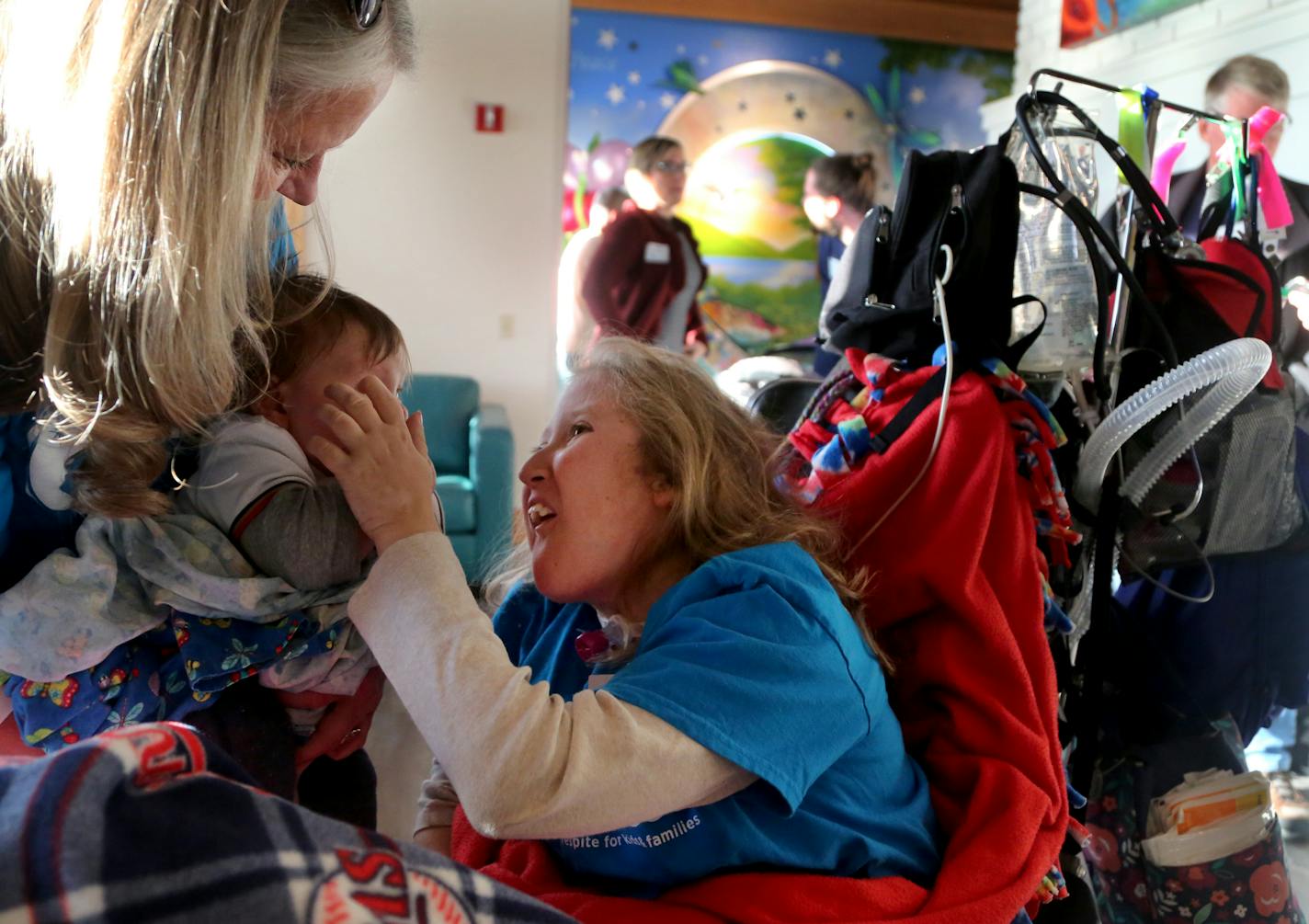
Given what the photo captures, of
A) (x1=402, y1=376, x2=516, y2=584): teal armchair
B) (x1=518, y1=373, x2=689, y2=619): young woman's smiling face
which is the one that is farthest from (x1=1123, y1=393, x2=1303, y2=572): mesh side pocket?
(x1=402, y1=376, x2=516, y2=584): teal armchair

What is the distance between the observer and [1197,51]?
4031 mm

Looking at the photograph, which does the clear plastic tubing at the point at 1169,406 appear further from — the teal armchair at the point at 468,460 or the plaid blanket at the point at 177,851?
the teal armchair at the point at 468,460

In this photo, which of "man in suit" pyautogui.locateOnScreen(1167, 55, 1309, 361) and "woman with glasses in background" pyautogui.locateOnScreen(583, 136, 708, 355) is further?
"woman with glasses in background" pyautogui.locateOnScreen(583, 136, 708, 355)

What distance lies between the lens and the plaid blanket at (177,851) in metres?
0.62

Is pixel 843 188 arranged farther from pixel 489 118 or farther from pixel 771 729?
pixel 771 729

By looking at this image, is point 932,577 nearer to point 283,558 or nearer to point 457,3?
point 283,558

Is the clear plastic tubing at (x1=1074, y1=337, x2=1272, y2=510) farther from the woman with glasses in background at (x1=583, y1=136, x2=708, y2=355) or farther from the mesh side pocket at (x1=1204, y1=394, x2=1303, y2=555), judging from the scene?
the woman with glasses in background at (x1=583, y1=136, x2=708, y2=355)

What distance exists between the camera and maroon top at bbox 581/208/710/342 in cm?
449

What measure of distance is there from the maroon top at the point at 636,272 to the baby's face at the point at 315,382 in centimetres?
319

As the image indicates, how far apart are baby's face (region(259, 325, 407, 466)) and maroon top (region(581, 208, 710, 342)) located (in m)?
3.19

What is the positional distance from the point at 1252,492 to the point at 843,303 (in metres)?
0.74

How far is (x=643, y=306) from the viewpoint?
4.59m

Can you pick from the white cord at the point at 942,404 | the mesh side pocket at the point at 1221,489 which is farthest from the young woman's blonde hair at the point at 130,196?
the mesh side pocket at the point at 1221,489

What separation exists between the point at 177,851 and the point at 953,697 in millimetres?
929
